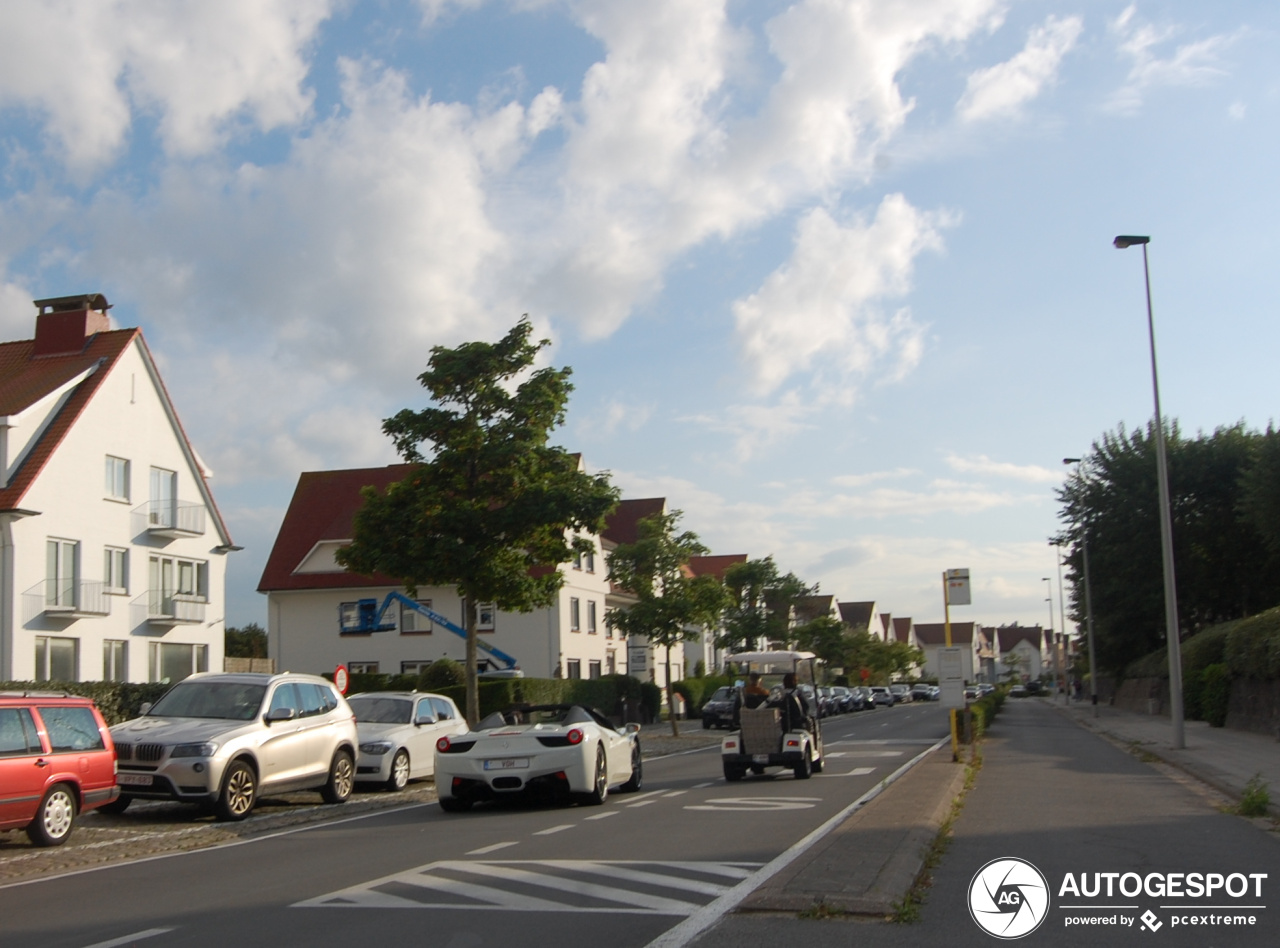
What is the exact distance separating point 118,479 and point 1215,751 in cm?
3069

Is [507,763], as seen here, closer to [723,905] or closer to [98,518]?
[723,905]

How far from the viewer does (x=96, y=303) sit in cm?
4091

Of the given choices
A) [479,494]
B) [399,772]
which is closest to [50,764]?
[399,772]

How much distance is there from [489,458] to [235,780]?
38.3 ft

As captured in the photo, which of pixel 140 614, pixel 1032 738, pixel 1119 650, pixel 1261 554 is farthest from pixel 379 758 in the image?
pixel 1119 650

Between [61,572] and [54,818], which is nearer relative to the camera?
[54,818]

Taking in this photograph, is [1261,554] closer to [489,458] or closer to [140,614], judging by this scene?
[489,458]

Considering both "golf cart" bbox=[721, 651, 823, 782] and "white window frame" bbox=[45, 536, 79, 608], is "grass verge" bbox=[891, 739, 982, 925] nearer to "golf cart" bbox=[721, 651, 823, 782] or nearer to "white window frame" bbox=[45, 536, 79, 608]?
"golf cart" bbox=[721, 651, 823, 782]

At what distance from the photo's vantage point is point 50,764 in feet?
38.9

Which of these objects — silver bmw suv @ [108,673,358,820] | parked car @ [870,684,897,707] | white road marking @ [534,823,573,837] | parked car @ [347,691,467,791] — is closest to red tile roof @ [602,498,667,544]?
parked car @ [870,684,897,707]

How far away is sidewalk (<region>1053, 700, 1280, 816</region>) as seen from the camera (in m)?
17.8

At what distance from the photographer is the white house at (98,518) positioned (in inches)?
1318

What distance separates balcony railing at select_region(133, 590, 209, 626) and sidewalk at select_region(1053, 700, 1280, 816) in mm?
27881

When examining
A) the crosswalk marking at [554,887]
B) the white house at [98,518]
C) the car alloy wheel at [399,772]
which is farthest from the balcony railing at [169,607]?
the crosswalk marking at [554,887]
